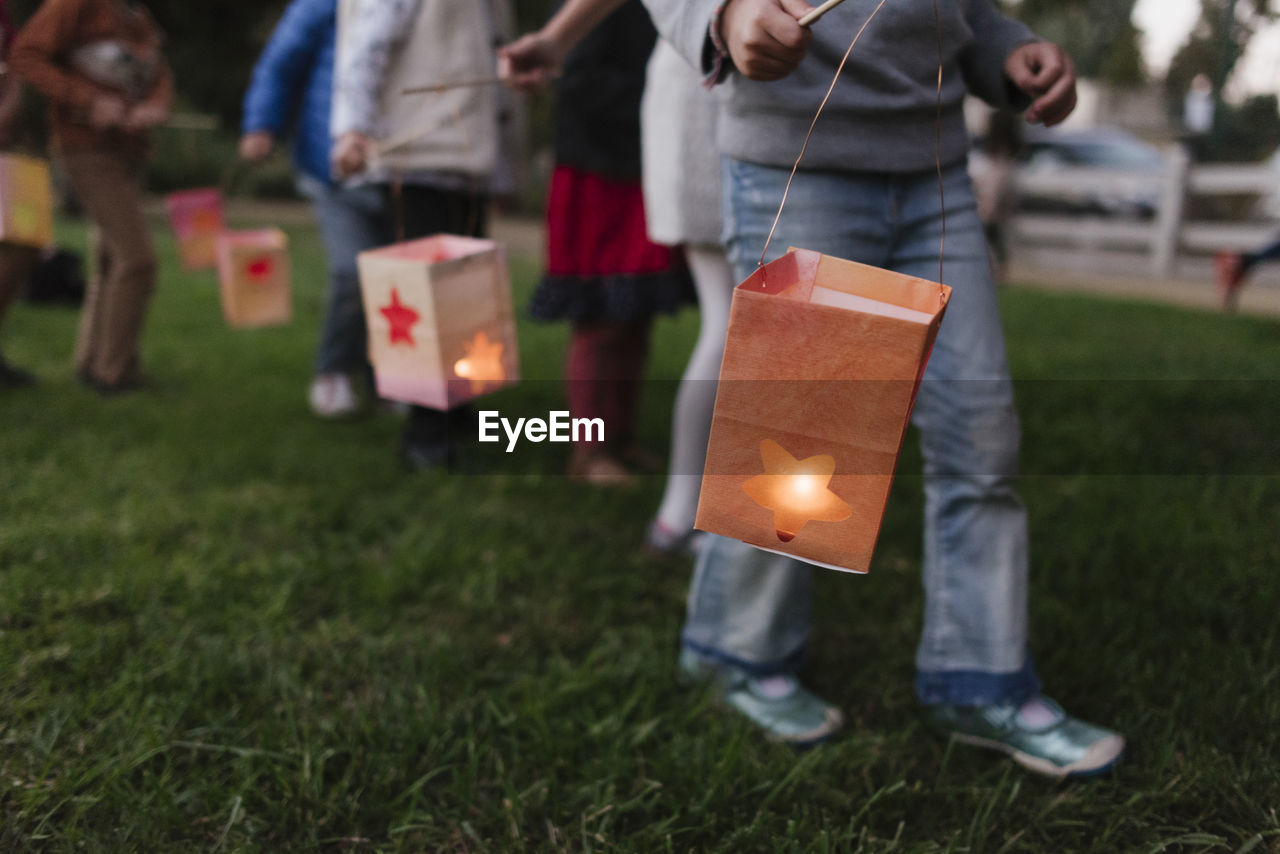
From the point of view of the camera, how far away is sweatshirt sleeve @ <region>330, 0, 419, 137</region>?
227 cm

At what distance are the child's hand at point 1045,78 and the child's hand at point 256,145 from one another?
245 cm

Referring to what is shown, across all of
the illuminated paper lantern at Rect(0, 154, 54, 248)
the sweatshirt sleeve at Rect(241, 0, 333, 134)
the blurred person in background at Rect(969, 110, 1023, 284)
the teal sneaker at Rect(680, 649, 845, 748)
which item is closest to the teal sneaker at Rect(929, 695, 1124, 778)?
the teal sneaker at Rect(680, 649, 845, 748)

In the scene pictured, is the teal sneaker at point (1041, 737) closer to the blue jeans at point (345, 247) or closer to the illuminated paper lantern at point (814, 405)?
the illuminated paper lantern at point (814, 405)

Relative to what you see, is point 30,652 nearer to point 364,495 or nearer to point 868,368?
point 364,495

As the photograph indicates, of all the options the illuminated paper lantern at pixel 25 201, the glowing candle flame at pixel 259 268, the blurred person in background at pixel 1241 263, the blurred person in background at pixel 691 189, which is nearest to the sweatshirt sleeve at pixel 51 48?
the glowing candle flame at pixel 259 268

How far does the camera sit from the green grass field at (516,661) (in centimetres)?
142

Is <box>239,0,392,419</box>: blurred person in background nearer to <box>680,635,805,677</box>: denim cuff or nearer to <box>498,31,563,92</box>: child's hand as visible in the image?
<box>498,31,563,92</box>: child's hand

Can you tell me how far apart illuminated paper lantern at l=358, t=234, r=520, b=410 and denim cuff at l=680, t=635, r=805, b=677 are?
61cm

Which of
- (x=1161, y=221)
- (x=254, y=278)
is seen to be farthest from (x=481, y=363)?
(x=1161, y=221)

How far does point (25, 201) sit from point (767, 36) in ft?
5.70

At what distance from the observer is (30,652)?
1722 millimetres

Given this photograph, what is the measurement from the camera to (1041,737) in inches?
60.8

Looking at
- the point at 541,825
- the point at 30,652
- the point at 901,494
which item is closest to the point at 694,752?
the point at 541,825

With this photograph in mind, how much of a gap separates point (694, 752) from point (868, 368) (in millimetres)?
834
